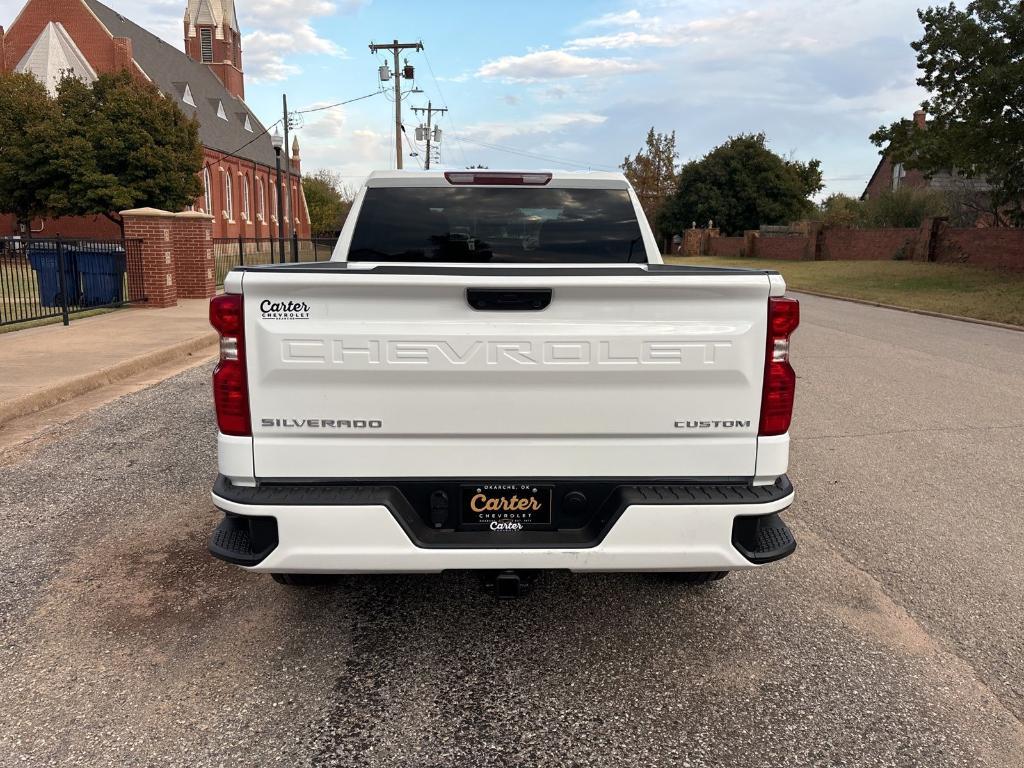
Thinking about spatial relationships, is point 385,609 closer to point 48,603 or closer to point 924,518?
point 48,603

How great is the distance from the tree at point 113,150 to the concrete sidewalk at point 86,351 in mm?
24913

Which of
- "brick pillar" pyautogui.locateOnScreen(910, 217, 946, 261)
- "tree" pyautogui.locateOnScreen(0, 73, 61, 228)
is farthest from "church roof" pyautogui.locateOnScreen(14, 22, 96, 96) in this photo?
"brick pillar" pyautogui.locateOnScreen(910, 217, 946, 261)

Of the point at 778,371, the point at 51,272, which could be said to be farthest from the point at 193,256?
the point at 778,371

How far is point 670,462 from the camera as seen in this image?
2877 millimetres

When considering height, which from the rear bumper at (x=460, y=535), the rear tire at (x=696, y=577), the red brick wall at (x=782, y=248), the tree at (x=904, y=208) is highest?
the tree at (x=904, y=208)

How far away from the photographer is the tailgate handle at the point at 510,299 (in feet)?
9.05

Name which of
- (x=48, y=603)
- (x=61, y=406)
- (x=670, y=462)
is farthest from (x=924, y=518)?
(x=61, y=406)

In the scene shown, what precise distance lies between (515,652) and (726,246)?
59653 millimetres

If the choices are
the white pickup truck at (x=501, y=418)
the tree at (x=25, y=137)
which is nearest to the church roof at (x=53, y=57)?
the tree at (x=25, y=137)

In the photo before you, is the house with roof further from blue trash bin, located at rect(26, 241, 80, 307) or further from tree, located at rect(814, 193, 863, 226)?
blue trash bin, located at rect(26, 241, 80, 307)

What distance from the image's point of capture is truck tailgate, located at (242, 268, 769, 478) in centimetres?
271

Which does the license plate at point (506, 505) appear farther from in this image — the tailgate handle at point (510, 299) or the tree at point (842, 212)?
the tree at point (842, 212)

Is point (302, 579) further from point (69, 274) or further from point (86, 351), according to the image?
point (69, 274)

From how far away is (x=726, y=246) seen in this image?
59.4m
